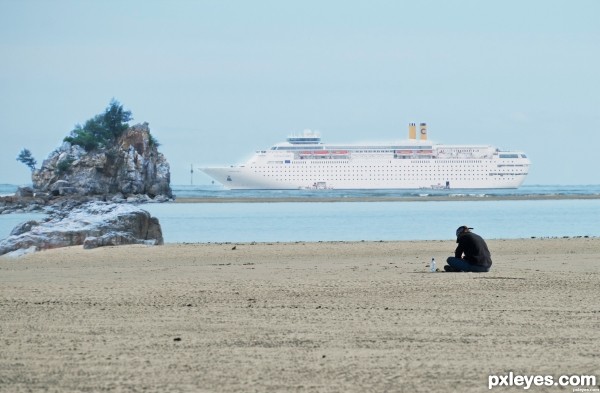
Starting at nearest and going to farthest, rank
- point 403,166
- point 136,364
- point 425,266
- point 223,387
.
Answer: point 223,387 < point 136,364 < point 425,266 < point 403,166

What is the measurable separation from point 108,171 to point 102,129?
17.5 feet

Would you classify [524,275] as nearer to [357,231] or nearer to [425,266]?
[425,266]

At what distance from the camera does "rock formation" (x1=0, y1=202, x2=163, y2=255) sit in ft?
60.8

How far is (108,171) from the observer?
72.8 metres

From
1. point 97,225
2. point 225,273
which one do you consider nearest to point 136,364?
point 225,273

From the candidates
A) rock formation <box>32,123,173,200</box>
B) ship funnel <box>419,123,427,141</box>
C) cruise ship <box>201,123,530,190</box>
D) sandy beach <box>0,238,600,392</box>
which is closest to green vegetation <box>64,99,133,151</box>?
rock formation <box>32,123,173,200</box>

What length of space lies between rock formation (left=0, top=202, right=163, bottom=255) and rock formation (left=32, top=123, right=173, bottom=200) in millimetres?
48154

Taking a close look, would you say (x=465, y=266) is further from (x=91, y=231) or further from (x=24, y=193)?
(x=24, y=193)

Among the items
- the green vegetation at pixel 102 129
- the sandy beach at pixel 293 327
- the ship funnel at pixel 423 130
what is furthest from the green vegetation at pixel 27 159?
the sandy beach at pixel 293 327

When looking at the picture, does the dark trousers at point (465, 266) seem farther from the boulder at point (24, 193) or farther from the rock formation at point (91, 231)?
the boulder at point (24, 193)

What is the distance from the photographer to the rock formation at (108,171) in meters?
70.4

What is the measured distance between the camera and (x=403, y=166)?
104562 millimetres

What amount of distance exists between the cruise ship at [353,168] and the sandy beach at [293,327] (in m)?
88.2

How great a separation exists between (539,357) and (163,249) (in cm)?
1321
